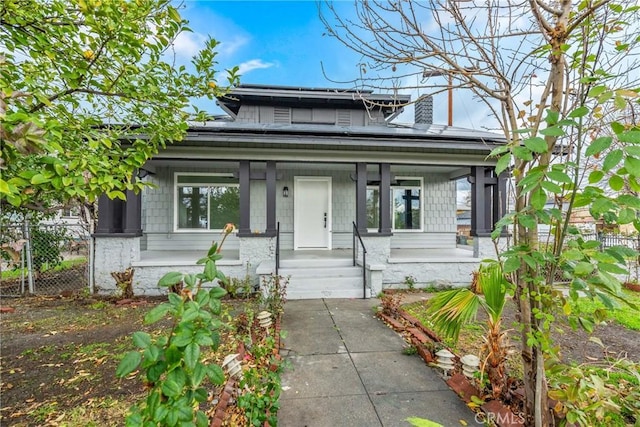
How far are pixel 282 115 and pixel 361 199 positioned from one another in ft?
16.5

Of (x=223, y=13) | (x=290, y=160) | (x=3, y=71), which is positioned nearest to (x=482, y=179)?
(x=290, y=160)

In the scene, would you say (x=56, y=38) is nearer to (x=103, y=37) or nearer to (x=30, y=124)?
(x=103, y=37)

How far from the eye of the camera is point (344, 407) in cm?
263

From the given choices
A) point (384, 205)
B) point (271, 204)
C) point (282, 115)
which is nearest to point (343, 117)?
point (282, 115)

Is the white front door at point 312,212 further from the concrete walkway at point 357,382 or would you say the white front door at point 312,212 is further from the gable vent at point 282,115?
the concrete walkway at point 357,382

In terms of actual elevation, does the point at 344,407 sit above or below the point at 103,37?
below

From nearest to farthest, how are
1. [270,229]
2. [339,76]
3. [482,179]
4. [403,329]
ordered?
[339,76]
[403,329]
[270,229]
[482,179]

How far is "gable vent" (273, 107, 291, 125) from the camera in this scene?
10.2 meters

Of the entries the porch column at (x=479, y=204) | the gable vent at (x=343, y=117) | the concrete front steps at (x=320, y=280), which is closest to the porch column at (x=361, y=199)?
the concrete front steps at (x=320, y=280)

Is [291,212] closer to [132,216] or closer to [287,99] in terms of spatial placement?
[287,99]

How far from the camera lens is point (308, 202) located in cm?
945

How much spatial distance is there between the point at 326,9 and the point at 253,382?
344 cm

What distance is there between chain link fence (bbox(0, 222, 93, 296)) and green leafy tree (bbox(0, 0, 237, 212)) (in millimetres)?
4794

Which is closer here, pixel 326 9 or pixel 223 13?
pixel 326 9
